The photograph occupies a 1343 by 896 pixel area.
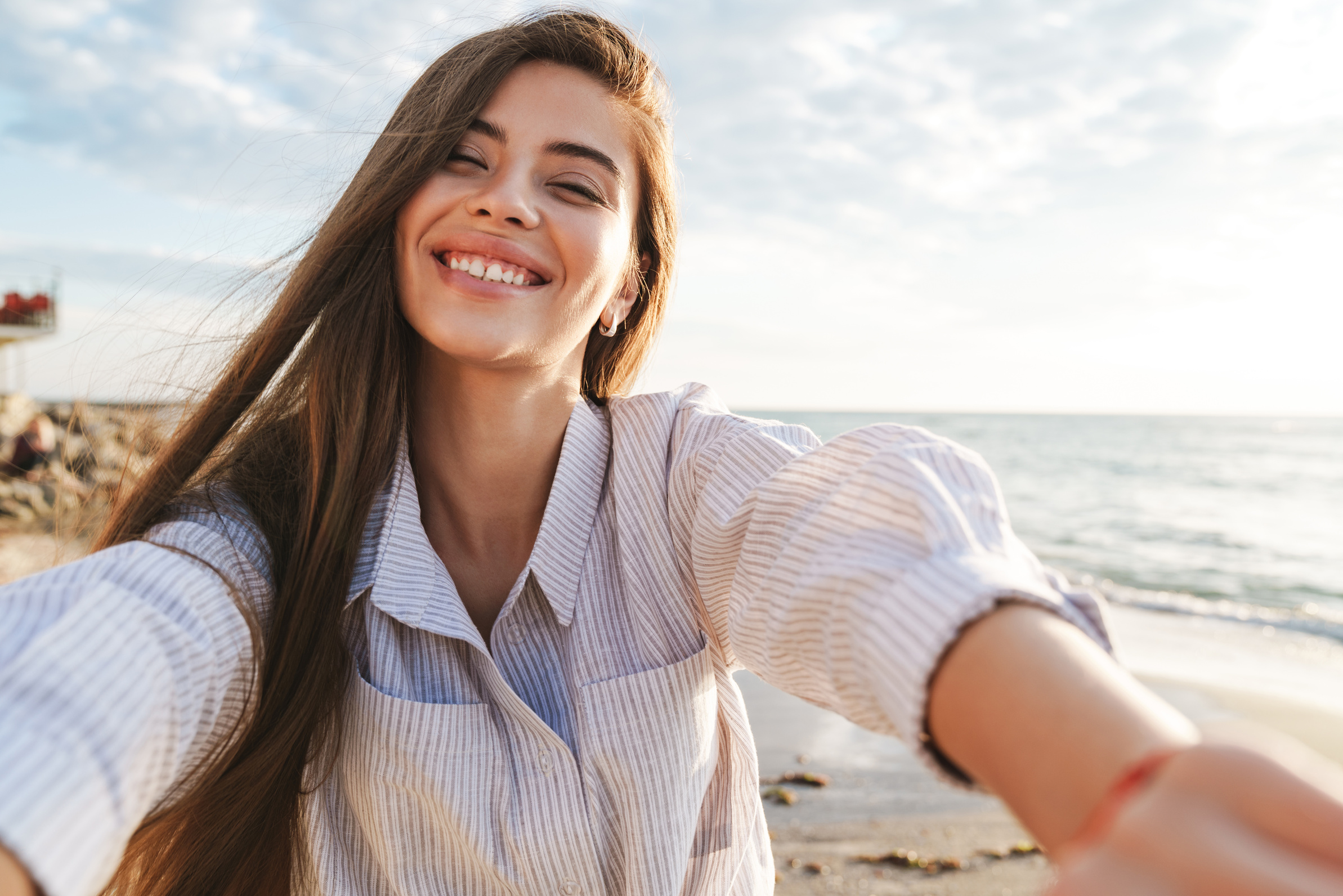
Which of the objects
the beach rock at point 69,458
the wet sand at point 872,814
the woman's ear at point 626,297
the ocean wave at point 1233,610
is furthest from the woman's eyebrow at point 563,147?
the ocean wave at point 1233,610

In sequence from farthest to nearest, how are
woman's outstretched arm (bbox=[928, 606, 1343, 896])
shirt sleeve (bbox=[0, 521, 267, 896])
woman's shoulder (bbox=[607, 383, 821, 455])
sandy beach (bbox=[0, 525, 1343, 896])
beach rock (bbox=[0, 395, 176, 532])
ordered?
sandy beach (bbox=[0, 525, 1343, 896]) → beach rock (bbox=[0, 395, 176, 532]) → woman's shoulder (bbox=[607, 383, 821, 455]) → shirt sleeve (bbox=[0, 521, 267, 896]) → woman's outstretched arm (bbox=[928, 606, 1343, 896])

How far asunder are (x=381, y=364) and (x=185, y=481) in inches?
21.4

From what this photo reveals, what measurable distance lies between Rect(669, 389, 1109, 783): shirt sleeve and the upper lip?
2.46ft

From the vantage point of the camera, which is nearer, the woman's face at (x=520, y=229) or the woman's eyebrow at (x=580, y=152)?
the woman's face at (x=520, y=229)

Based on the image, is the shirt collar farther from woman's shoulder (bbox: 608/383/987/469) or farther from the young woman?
woman's shoulder (bbox: 608/383/987/469)

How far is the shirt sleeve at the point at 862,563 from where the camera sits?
957 millimetres

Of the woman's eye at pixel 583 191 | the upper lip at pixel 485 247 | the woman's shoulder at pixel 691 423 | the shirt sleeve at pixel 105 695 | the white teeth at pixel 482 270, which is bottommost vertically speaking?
the shirt sleeve at pixel 105 695

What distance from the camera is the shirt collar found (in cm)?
173

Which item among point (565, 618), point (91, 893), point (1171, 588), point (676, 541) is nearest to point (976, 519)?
point (676, 541)

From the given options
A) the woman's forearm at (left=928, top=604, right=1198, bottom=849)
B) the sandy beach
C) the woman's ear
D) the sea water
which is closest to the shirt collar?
the woman's ear

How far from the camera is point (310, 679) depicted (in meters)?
1.58

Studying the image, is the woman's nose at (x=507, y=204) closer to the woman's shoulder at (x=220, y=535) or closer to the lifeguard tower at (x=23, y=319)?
the woman's shoulder at (x=220, y=535)

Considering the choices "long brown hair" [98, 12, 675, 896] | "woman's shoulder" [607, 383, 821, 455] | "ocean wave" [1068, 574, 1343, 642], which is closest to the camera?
"long brown hair" [98, 12, 675, 896]

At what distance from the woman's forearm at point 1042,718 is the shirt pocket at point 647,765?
90 centimetres
